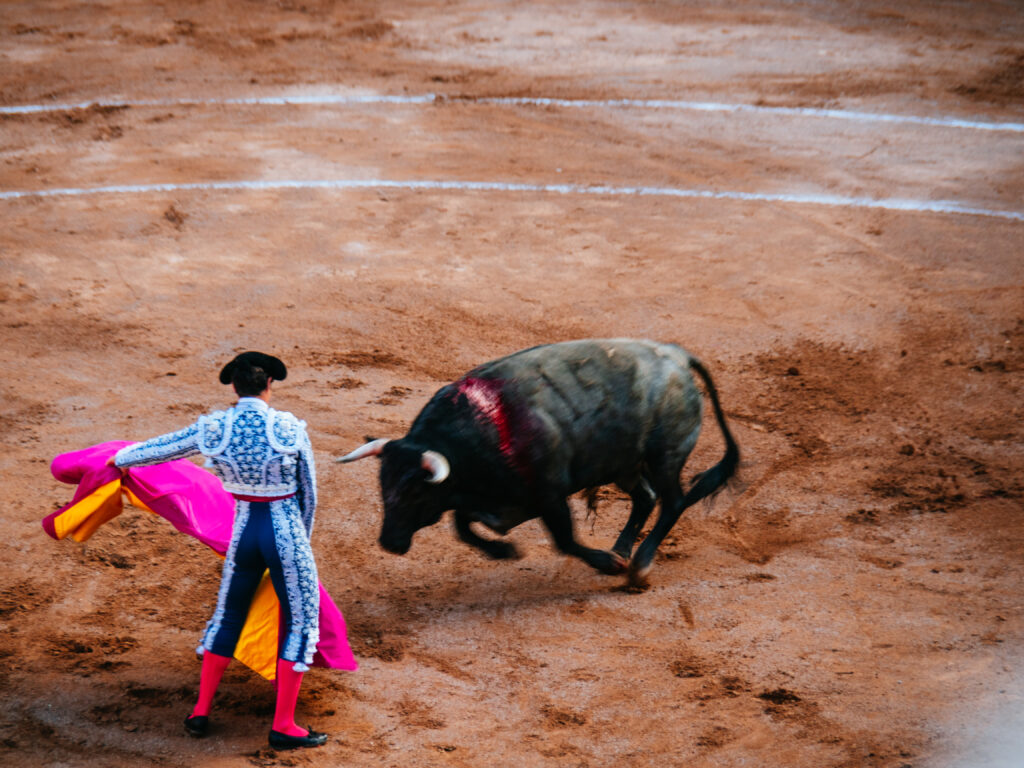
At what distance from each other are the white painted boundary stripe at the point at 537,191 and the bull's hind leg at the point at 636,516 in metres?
5.17

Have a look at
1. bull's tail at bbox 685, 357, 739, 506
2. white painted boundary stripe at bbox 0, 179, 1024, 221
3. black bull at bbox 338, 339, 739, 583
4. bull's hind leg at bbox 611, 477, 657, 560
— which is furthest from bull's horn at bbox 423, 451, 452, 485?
white painted boundary stripe at bbox 0, 179, 1024, 221

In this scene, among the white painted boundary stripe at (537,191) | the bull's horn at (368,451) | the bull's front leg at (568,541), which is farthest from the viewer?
the white painted boundary stripe at (537,191)

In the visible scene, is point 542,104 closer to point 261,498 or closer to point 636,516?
point 636,516

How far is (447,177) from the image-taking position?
10.9 m

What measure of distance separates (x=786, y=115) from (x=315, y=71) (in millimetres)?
5671

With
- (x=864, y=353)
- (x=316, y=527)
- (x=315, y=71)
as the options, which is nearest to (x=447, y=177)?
(x=315, y=71)

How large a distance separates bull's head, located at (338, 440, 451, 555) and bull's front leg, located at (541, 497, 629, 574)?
0.58 meters

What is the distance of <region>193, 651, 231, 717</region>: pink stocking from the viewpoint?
4344 mm

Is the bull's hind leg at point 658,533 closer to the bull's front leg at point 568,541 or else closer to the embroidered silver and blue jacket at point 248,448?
the bull's front leg at point 568,541

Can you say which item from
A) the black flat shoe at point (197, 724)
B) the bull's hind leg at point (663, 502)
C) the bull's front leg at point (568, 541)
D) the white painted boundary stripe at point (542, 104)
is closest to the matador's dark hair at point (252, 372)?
the black flat shoe at point (197, 724)

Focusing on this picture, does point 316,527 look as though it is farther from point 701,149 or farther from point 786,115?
point 786,115

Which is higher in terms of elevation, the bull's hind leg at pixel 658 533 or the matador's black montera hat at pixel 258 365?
the matador's black montera hat at pixel 258 365

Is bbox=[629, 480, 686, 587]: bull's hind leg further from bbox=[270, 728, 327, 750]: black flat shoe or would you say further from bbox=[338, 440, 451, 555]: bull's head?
bbox=[270, 728, 327, 750]: black flat shoe

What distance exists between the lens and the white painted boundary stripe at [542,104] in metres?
12.4
